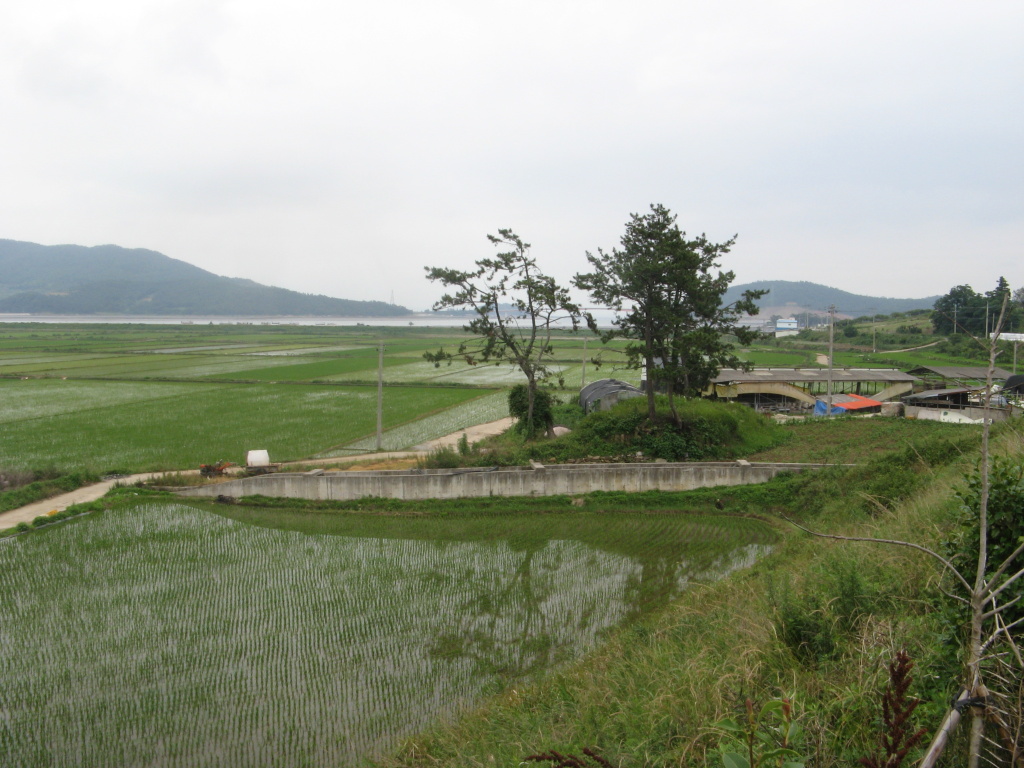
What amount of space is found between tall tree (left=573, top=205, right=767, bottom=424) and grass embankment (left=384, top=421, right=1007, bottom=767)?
11429 mm

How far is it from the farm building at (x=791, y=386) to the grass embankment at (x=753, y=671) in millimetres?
22255

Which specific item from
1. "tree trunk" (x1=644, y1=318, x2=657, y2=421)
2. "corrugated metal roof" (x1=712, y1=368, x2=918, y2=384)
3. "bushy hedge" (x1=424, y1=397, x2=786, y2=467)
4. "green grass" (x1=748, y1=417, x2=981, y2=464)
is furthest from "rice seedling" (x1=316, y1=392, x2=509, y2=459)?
"green grass" (x1=748, y1=417, x2=981, y2=464)

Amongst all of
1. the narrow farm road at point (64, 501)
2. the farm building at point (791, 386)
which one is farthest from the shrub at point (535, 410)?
the narrow farm road at point (64, 501)

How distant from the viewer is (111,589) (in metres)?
11.4

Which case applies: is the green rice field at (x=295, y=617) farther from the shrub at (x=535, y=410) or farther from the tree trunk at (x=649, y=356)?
the shrub at (x=535, y=410)

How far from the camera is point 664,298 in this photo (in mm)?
21766

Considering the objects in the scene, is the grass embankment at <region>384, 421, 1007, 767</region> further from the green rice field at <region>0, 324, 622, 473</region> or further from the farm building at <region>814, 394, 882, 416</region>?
the farm building at <region>814, 394, 882, 416</region>

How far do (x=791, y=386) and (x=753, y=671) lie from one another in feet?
95.9

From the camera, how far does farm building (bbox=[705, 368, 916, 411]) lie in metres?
31.5

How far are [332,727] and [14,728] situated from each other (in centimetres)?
361

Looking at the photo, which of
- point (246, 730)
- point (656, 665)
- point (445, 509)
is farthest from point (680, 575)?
point (246, 730)

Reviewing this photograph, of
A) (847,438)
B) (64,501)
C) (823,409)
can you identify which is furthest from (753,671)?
(823,409)

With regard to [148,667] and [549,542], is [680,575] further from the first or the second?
[148,667]

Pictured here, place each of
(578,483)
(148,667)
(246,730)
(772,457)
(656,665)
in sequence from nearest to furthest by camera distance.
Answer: (656,665) → (246,730) → (148,667) → (578,483) → (772,457)
